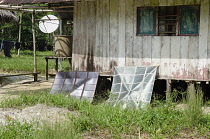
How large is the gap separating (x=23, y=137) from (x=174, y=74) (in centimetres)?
463

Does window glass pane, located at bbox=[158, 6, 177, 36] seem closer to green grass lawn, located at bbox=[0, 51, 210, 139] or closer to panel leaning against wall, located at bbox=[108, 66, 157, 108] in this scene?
panel leaning against wall, located at bbox=[108, 66, 157, 108]

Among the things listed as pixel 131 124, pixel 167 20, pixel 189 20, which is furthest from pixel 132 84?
pixel 131 124

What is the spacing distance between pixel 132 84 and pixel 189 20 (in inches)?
84.4

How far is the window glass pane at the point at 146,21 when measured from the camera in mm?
8227

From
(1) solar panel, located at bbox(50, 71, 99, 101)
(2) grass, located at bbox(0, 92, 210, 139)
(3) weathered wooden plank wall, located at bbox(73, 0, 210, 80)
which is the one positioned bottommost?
(2) grass, located at bbox(0, 92, 210, 139)

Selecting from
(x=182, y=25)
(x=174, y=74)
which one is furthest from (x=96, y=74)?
(x=182, y=25)

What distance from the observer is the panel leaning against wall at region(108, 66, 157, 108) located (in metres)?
7.69

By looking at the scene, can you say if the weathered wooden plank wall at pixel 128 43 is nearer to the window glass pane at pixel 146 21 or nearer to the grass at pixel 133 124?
the window glass pane at pixel 146 21

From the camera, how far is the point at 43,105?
6699 millimetres

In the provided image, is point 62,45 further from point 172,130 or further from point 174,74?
point 172,130

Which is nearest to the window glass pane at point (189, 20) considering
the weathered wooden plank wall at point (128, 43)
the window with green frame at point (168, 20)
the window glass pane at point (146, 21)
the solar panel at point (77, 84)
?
the window with green frame at point (168, 20)

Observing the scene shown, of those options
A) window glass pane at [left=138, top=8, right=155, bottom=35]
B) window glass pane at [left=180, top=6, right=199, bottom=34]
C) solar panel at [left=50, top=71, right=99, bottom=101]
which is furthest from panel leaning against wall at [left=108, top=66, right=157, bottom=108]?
window glass pane at [left=180, top=6, right=199, bottom=34]

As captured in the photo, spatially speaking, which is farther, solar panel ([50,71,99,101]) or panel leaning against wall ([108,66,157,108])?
solar panel ([50,71,99,101])

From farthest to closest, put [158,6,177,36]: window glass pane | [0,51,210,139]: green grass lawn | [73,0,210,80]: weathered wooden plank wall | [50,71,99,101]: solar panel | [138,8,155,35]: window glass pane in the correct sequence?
[50,71,99,101]: solar panel → [138,8,155,35]: window glass pane → [158,6,177,36]: window glass pane → [73,0,210,80]: weathered wooden plank wall → [0,51,210,139]: green grass lawn
